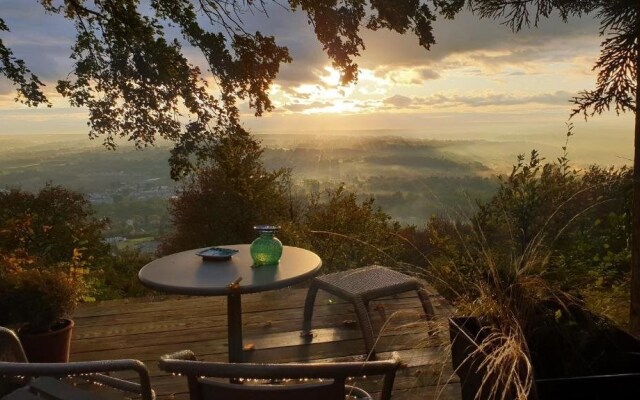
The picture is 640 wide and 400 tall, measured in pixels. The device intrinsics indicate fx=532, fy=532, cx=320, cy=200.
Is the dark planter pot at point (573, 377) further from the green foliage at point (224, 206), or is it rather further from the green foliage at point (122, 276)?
the green foliage at point (224, 206)

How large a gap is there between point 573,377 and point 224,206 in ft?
24.0

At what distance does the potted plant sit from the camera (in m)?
3.25

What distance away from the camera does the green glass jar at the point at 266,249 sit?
10.6ft

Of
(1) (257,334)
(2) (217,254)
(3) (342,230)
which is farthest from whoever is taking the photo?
(3) (342,230)

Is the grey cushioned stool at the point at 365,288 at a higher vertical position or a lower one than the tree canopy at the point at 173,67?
lower

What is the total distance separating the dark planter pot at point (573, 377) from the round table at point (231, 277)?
1.05 m

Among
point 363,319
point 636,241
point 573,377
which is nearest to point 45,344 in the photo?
point 363,319

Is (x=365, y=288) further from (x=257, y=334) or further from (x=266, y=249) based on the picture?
(x=257, y=334)

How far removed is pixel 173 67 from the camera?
5.38m

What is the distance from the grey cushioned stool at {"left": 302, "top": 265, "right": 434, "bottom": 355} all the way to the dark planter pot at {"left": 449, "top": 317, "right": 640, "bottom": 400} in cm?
118

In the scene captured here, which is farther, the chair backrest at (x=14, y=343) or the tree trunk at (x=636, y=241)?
the tree trunk at (x=636, y=241)

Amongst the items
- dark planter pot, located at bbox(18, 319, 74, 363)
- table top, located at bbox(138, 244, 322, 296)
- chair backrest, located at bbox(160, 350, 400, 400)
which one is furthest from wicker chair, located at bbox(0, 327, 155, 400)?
table top, located at bbox(138, 244, 322, 296)

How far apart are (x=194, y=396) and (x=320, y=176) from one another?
7539 mm

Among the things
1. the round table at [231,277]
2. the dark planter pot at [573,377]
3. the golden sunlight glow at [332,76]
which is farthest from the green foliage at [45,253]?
the golden sunlight glow at [332,76]
